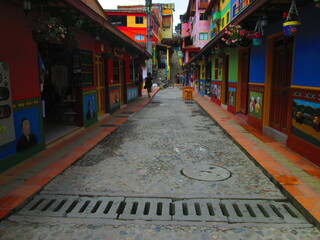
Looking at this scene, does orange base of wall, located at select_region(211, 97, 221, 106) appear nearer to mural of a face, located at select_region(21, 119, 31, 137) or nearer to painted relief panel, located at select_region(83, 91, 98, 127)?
painted relief panel, located at select_region(83, 91, 98, 127)

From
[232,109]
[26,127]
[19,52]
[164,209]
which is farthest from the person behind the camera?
[232,109]

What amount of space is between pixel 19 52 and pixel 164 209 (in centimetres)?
421

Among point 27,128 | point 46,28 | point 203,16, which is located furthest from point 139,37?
point 27,128

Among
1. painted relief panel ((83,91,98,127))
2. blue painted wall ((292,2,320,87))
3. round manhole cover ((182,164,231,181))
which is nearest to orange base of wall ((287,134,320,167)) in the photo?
blue painted wall ((292,2,320,87))

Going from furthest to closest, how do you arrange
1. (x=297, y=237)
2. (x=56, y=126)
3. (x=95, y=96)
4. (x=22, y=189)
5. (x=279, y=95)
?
1. (x=95, y=96)
2. (x=56, y=126)
3. (x=279, y=95)
4. (x=22, y=189)
5. (x=297, y=237)

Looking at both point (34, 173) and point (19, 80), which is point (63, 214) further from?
point (19, 80)

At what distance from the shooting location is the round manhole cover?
5.06 meters

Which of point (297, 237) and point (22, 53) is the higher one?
point (22, 53)

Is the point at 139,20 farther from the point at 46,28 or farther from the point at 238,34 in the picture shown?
the point at 46,28

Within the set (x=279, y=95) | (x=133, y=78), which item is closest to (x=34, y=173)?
(x=279, y=95)

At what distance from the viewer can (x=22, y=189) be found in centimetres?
434

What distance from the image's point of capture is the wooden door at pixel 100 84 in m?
11.0

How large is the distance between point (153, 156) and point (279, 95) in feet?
13.0

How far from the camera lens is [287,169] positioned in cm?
514
